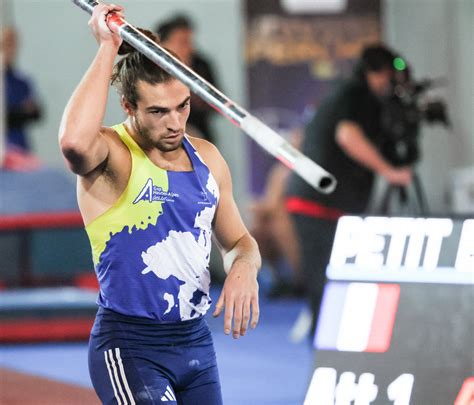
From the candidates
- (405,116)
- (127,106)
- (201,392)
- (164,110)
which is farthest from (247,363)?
(164,110)

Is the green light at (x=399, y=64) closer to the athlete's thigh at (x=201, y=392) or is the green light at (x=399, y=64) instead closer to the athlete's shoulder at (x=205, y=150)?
the athlete's shoulder at (x=205, y=150)

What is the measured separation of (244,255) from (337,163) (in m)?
3.60

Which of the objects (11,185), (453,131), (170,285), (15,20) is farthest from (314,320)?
(15,20)

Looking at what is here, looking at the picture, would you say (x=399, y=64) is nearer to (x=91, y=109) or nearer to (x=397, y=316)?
(x=397, y=316)

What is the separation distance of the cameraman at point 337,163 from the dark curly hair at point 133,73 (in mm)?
3512

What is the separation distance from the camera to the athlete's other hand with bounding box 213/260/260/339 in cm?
300

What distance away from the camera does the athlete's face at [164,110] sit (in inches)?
120

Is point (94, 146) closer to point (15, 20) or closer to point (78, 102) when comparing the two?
point (78, 102)

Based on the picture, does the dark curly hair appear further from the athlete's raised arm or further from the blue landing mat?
the blue landing mat

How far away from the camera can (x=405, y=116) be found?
7.09 meters

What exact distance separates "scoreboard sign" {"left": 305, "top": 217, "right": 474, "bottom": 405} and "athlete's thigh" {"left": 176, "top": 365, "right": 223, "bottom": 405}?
123 centimetres

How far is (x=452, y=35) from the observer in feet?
36.1

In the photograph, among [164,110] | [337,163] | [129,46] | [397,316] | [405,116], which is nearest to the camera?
[164,110]

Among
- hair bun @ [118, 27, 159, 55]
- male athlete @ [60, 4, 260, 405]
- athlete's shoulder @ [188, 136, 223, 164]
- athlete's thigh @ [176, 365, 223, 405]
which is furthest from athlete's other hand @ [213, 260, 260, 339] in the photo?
hair bun @ [118, 27, 159, 55]
